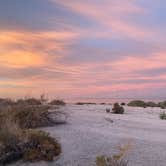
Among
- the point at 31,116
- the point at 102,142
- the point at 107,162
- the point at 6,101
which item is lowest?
the point at 107,162

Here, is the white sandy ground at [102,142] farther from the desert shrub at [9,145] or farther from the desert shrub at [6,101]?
the desert shrub at [6,101]

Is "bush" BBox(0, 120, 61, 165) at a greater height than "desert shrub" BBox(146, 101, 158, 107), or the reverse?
"desert shrub" BBox(146, 101, 158, 107)

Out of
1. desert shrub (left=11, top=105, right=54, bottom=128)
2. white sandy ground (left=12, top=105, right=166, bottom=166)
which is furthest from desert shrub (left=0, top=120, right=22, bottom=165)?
desert shrub (left=11, top=105, right=54, bottom=128)

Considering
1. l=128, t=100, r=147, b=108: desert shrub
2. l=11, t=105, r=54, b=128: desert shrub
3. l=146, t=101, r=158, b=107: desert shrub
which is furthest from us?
l=146, t=101, r=158, b=107: desert shrub

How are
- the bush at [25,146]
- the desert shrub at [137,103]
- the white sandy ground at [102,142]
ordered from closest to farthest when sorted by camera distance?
the bush at [25,146] → the white sandy ground at [102,142] → the desert shrub at [137,103]

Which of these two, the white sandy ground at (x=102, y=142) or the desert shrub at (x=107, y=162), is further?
the white sandy ground at (x=102, y=142)

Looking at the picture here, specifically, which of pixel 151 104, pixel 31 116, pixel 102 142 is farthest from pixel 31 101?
pixel 151 104

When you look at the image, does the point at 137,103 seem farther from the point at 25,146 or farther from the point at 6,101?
the point at 25,146

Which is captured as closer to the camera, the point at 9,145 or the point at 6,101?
the point at 9,145

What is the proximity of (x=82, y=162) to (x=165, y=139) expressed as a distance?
11.7ft

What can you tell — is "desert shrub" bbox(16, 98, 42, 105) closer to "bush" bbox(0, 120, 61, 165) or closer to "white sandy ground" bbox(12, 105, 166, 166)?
"white sandy ground" bbox(12, 105, 166, 166)

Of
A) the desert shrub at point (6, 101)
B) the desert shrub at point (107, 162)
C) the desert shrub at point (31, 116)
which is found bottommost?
the desert shrub at point (107, 162)

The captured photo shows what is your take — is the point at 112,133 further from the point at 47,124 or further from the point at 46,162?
the point at 46,162

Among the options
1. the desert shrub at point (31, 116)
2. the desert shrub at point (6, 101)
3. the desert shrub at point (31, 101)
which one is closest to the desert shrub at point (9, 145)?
the desert shrub at point (31, 116)
